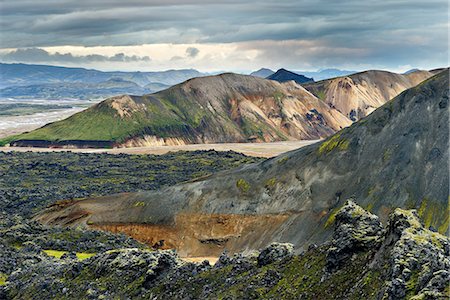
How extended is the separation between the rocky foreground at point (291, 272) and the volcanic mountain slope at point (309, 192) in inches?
973

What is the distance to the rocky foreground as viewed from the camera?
2388 cm

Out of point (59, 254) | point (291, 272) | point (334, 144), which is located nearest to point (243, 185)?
point (334, 144)

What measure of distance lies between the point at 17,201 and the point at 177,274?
78.7m

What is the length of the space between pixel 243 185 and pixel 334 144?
43.1ft

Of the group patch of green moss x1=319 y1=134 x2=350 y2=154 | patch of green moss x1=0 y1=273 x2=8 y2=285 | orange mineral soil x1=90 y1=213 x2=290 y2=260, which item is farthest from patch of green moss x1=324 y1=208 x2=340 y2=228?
patch of green moss x1=0 y1=273 x2=8 y2=285

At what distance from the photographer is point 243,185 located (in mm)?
75938

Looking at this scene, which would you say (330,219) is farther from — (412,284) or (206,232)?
(412,284)

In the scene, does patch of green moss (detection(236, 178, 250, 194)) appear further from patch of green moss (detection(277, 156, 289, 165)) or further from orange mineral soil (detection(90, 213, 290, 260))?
patch of green moss (detection(277, 156, 289, 165))

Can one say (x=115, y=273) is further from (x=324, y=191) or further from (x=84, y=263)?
(x=324, y=191)

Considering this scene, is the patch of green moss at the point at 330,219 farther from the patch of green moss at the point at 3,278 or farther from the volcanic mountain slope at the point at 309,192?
the patch of green moss at the point at 3,278

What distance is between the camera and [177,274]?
35594 millimetres

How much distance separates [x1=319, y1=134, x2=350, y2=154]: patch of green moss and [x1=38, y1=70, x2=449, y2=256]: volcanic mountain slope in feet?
0.54

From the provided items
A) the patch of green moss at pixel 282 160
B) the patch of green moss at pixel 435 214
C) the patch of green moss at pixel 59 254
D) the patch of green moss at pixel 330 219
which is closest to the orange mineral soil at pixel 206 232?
the patch of green moss at pixel 330 219

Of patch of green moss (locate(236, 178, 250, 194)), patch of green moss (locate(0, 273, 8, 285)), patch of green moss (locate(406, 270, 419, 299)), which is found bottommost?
patch of green moss (locate(236, 178, 250, 194))
